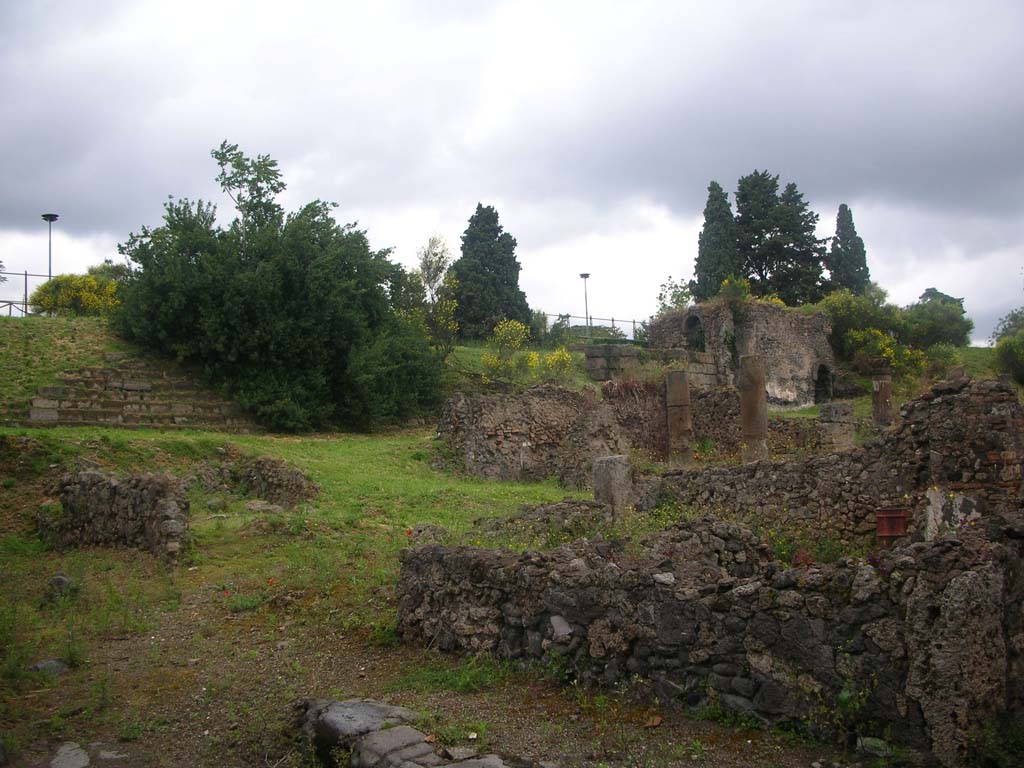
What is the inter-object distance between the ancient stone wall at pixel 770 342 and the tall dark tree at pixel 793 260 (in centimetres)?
1090

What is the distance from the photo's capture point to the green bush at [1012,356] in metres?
31.8

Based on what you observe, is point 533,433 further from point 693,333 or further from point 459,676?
point 693,333

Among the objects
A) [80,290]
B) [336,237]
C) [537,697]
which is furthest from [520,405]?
[80,290]

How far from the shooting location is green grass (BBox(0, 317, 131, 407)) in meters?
19.9

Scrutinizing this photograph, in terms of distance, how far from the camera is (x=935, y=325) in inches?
1528

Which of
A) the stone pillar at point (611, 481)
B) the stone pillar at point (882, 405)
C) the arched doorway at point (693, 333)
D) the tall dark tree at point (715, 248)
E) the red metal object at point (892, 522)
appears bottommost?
the red metal object at point (892, 522)

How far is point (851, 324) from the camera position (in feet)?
122

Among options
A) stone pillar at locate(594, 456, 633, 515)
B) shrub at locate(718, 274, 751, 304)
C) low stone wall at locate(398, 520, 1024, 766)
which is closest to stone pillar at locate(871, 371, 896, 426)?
shrub at locate(718, 274, 751, 304)

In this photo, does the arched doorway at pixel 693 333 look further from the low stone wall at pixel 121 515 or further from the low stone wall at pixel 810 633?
the low stone wall at pixel 810 633

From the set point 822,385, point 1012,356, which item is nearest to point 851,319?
point 822,385

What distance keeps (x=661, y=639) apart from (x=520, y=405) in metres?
14.3

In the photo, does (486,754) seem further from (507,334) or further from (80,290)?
(80,290)

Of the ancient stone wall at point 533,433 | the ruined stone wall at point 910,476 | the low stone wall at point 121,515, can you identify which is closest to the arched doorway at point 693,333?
the ancient stone wall at point 533,433

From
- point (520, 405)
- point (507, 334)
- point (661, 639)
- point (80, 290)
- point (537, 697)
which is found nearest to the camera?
point (661, 639)
